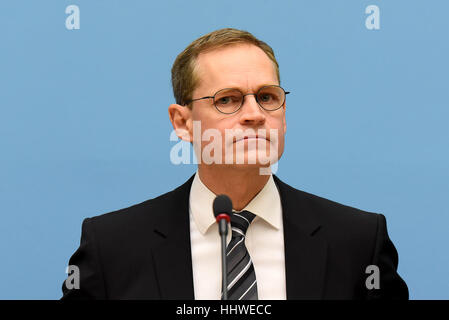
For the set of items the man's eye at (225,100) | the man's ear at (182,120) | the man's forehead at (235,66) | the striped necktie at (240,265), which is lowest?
the striped necktie at (240,265)

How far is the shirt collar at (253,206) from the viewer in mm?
2438

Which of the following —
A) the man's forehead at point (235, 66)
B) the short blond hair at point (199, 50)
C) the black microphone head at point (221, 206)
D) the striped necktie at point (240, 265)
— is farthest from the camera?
the short blond hair at point (199, 50)

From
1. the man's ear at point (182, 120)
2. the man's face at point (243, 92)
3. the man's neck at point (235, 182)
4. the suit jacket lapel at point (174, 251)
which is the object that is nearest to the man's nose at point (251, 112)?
the man's face at point (243, 92)

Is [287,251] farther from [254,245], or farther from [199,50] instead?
[199,50]

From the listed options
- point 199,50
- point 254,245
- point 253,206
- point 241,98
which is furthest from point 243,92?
point 254,245

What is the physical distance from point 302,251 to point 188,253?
0.40 metres

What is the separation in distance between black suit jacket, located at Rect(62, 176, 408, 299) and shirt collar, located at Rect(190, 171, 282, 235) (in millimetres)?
34

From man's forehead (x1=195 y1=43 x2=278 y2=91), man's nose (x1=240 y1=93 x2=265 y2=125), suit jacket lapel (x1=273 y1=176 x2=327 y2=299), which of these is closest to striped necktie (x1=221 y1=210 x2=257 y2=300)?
suit jacket lapel (x1=273 y1=176 x2=327 y2=299)

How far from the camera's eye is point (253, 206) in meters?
2.44

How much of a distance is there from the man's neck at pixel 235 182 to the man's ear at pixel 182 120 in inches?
5.9

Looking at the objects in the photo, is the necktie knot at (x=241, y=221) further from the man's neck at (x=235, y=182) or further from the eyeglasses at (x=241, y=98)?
the eyeglasses at (x=241, y=98)

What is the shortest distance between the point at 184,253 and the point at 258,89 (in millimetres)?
622
